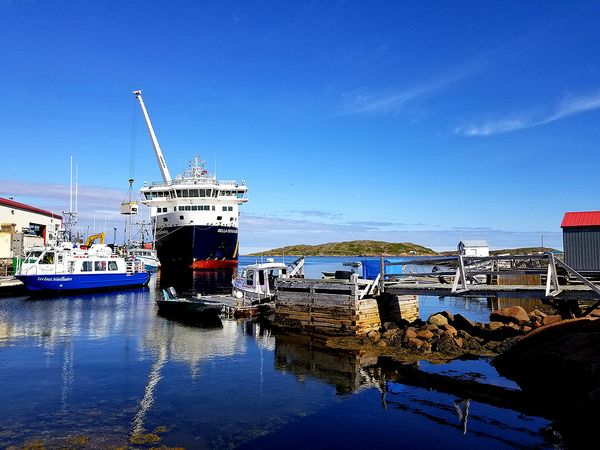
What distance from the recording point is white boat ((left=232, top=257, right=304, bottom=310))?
3041 centimetres

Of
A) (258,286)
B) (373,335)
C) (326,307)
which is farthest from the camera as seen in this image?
(258,286)

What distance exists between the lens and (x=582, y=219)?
91.4 ft

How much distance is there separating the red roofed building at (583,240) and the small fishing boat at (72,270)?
4089cm

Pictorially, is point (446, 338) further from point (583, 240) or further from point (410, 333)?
point (583, 240)

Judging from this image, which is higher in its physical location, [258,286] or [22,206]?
[22,206]

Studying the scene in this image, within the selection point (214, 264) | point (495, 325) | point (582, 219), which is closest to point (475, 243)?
point (582, 219)

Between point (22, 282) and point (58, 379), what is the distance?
31658 millimetres

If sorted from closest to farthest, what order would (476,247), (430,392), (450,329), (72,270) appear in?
(430,392) → (450,329) → (476,247) → (72,270)

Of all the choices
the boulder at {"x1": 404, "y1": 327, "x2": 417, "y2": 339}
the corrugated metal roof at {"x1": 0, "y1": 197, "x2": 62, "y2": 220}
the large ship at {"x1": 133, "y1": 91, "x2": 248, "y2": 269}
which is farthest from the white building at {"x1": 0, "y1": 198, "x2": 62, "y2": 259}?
the boulder at {"x1": 404, "y1": 327, "x2": 417, "y2": 339}

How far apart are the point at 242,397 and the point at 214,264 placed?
223 ft

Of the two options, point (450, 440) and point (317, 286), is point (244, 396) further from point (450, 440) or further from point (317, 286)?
point (317, 286)

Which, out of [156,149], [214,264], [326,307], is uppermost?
[156,149]

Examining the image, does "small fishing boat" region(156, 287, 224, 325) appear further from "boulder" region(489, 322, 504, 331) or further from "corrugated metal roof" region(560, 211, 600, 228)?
"corrugated metal roof" region(560, 211, 600, 228)

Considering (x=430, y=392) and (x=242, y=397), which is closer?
(x=242, y=397)
